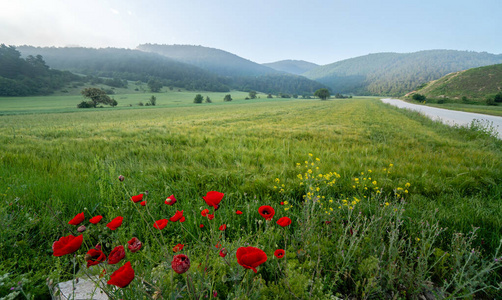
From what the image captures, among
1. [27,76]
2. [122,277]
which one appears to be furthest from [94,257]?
[27,76]

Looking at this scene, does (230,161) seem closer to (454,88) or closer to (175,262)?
(175,262)

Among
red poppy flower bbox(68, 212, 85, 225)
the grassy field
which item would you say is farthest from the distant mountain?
red poppy flower bbox(68, 212, 85, 225)

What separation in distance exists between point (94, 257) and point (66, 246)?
0.22 m

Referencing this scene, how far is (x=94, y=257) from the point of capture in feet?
4.17

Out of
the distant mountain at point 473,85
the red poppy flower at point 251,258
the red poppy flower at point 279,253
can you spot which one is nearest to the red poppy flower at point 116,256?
the red poppy flower at point 251,258

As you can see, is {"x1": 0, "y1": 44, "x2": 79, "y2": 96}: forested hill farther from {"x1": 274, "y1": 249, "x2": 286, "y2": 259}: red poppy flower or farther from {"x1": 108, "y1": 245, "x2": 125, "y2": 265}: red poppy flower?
{"x1": 274, "y1": 249, "x2": 286, "y2": 259}: red poppy flower

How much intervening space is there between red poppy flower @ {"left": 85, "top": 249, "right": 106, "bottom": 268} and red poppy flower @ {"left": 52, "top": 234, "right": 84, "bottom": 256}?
0.24 feet

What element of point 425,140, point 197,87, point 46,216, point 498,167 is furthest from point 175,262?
point 197,87

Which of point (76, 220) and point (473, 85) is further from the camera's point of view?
point (473, 85)

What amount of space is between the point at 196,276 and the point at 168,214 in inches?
51.2

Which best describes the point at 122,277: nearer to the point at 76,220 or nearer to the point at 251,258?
the point at 251,258

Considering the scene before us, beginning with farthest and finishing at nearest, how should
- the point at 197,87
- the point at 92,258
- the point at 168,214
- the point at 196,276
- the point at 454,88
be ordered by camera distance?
the point at 197,87, the point at 454,88, the point at 168,214, the point at 196,276, the point at 92,258

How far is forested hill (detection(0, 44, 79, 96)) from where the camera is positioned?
71.5 m

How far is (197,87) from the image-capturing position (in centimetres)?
12838
